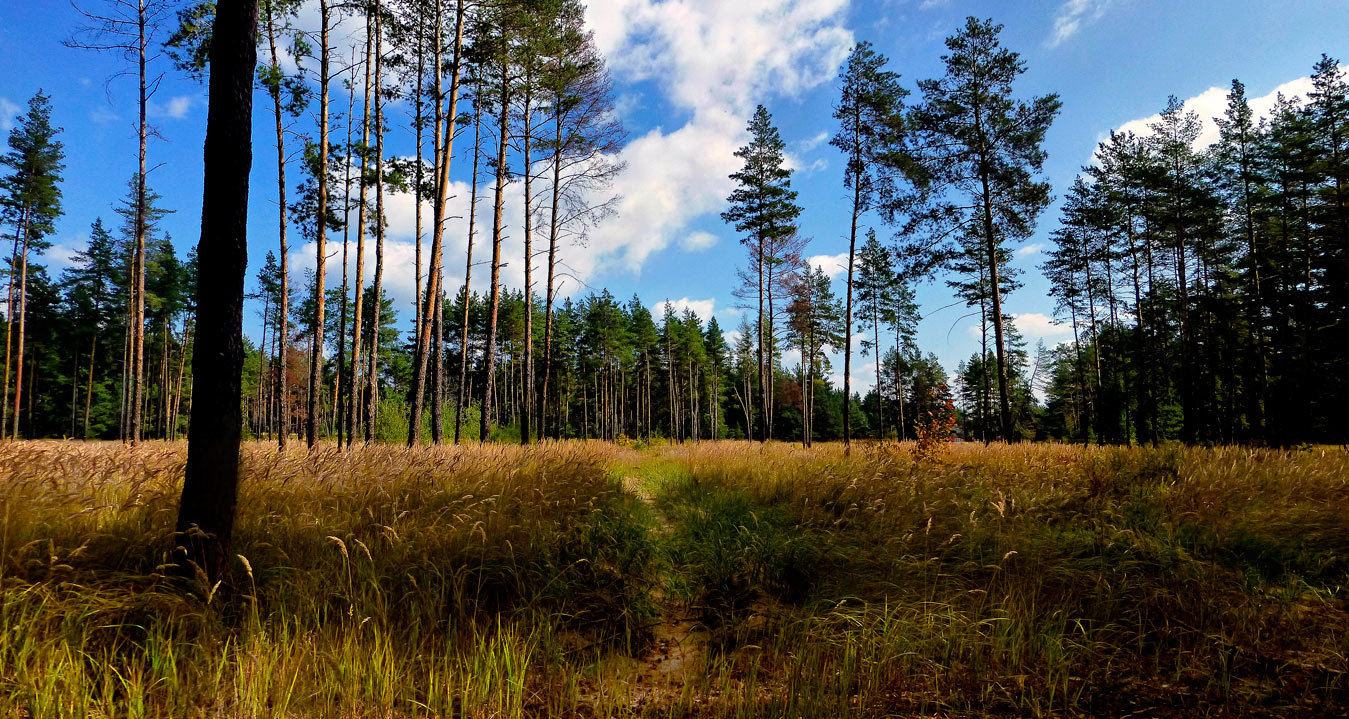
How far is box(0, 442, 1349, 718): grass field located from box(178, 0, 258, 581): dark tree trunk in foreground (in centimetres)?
33

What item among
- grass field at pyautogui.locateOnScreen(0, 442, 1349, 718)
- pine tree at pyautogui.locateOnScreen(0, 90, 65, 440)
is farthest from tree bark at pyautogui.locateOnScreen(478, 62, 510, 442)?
pine tree at pyautogui.locateOnScreen(0, 90, 65, 440)

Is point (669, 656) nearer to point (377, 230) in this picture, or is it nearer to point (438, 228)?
point (438, 228)

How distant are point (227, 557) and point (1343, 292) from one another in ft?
107

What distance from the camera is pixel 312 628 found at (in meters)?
2.44

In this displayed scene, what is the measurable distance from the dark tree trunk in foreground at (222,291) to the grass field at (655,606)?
0.33m

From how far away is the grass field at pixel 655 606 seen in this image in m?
1.98

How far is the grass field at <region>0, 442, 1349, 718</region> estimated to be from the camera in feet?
6.49

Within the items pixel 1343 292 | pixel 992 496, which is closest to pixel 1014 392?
pixel 1343 292

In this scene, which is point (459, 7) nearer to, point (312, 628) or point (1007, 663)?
point (312, 628)

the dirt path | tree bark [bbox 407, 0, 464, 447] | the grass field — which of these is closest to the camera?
the grass field

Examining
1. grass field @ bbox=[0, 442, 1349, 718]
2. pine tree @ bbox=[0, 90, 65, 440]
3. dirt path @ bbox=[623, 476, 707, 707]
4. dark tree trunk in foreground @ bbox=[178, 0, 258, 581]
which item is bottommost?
dirt path @ bbox=[623, 476, 707, 707]

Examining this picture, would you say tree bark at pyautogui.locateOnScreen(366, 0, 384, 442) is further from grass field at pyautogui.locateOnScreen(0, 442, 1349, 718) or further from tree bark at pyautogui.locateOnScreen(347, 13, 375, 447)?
grass field at pyautogui.locateOnScreen(0, 442, 1349, 718)

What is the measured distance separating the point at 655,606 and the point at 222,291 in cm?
347

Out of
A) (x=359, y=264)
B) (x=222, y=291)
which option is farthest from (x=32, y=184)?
(x=222, y=291)
